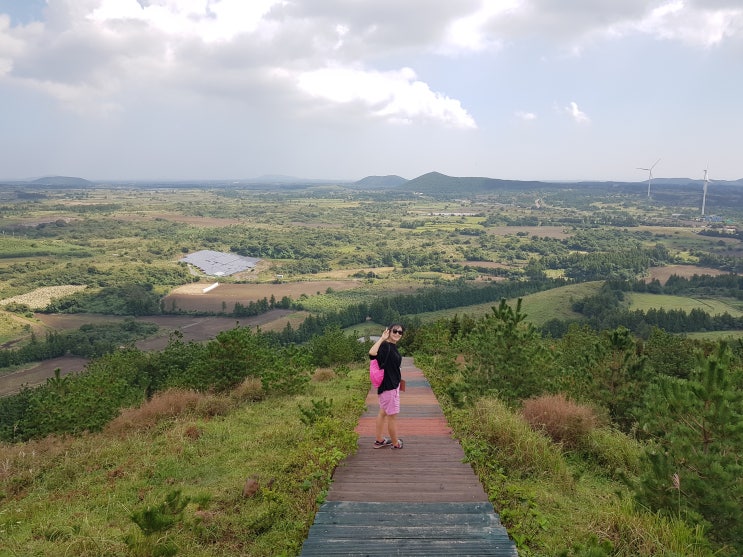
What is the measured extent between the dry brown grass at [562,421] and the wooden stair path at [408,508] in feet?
8.90

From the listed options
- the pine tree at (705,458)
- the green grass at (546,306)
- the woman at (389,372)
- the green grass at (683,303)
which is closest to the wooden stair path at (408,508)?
the woman at (389,372)

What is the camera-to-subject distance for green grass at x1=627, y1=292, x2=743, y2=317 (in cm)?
8994

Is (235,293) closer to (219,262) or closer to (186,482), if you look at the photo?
(219,262)

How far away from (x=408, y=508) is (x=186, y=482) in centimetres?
497

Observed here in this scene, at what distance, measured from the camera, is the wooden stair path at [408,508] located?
216 inches

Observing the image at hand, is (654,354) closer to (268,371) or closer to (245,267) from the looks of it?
(268,371)

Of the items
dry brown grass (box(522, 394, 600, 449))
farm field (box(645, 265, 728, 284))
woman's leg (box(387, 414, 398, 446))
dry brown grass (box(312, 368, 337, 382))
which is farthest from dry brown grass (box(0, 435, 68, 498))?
farm field (box(645, 265, 728, 284))

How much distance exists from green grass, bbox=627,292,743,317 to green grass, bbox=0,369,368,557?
94138 mm

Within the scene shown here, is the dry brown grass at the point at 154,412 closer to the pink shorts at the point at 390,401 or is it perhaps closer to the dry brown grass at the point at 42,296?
the pink shorts at the point at 390,401

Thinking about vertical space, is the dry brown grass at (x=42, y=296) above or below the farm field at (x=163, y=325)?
above

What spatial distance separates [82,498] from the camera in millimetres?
8555

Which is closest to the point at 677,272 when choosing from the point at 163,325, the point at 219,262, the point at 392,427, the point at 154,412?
the point at 163,325

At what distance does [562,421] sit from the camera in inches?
409

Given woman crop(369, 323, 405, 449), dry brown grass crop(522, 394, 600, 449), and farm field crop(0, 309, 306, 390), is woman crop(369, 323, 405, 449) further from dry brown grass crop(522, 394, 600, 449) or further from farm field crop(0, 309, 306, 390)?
farm field crop(0, 309, 306, 390)
